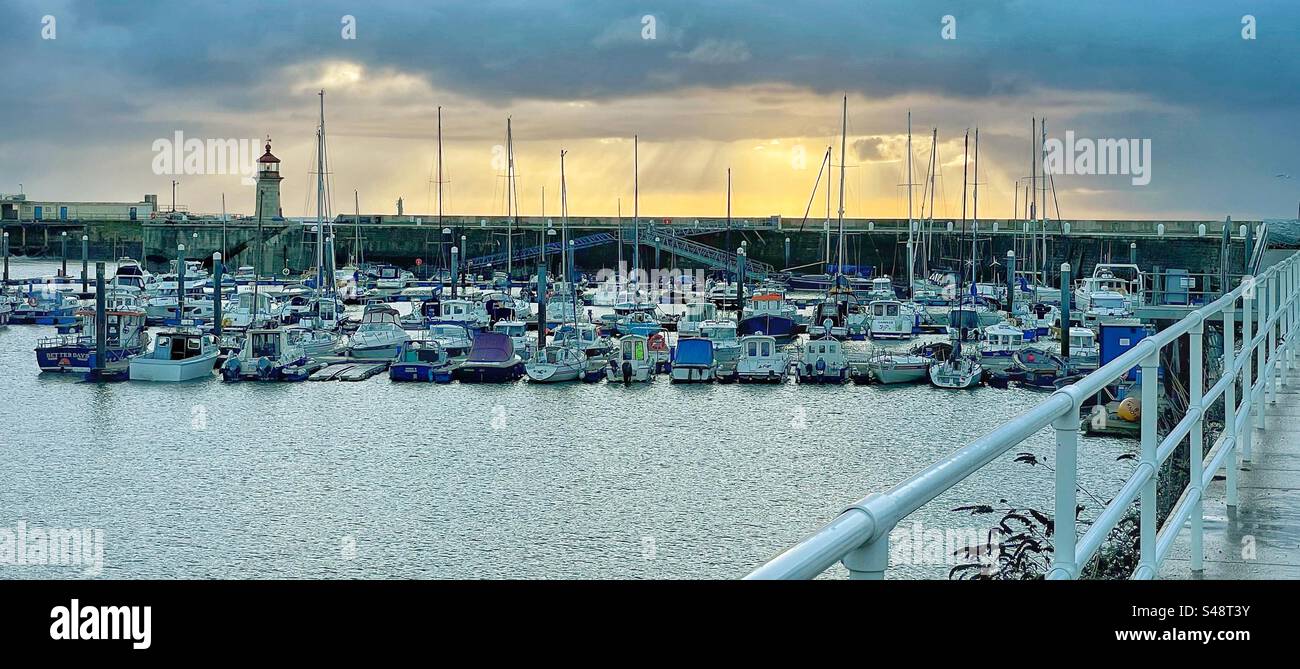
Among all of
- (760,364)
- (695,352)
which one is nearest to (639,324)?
(695,352)

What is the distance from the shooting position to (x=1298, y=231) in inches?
1372

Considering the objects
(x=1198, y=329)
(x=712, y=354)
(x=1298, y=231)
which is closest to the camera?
(x=1198, y=329)

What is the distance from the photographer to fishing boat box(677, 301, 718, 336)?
61375 mm

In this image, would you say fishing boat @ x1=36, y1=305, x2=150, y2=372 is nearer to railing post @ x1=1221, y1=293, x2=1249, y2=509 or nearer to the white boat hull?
the white boat hull

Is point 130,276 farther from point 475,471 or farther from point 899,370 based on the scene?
point 475,471

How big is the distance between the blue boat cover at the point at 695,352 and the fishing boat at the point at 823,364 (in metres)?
3.10

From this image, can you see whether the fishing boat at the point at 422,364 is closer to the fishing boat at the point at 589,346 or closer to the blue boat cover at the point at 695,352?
the fishing boat at the point at 589,346

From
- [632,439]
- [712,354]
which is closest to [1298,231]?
[632,439]

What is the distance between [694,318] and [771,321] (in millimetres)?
Answer: 3249

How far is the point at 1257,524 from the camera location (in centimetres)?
780

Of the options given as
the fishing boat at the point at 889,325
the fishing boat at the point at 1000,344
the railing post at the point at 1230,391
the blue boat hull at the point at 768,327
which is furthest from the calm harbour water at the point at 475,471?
the fishing boat at the point at 889,325

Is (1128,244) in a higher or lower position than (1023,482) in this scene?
higher
